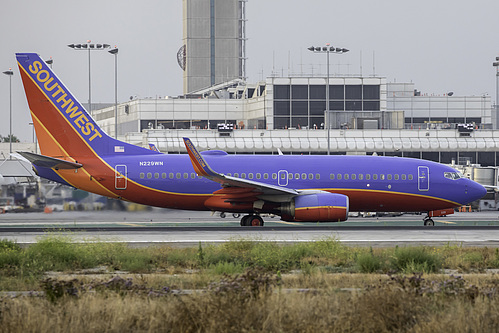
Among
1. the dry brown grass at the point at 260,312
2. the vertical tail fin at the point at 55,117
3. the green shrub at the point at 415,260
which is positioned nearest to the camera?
the dry brown grass at the point at 260,312

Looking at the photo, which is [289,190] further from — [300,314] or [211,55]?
[211,55]

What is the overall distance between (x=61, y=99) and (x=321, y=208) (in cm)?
1367

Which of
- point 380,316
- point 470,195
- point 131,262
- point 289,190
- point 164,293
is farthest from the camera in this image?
point 470,195

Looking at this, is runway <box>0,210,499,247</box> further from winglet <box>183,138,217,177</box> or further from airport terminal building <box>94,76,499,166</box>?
airport terminal building <box>94,76,499,166</box>

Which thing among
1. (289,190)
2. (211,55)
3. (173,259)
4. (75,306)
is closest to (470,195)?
(289,190)

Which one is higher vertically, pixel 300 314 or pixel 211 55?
pixel 211 55

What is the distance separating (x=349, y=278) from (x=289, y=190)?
56.1 ft

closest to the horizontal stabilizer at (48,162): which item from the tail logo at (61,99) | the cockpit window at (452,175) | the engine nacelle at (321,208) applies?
the tail logo at (61,99)

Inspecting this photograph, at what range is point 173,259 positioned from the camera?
21.7 m

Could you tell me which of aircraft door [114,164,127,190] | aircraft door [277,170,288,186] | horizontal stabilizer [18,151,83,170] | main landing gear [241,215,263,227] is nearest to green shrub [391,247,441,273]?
aircraft door [277,170,288,186]

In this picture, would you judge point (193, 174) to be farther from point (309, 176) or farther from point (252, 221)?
point (309, 176)

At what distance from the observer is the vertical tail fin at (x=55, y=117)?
3656cm

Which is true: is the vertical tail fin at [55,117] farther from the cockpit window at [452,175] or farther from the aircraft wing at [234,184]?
the cockpit window at [452,175]

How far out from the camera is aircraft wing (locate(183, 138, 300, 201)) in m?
34.0
